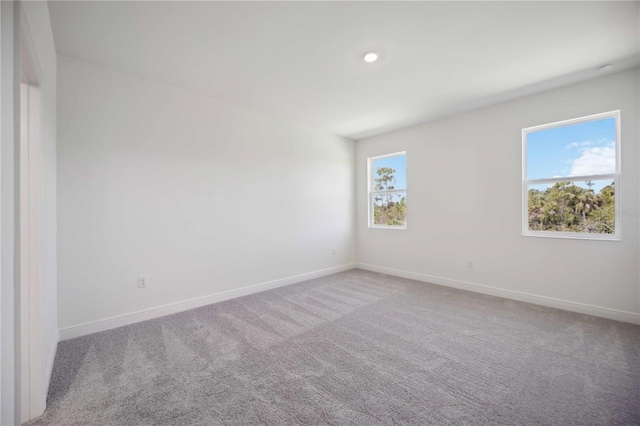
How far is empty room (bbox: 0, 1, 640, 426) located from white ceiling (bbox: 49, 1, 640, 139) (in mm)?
23

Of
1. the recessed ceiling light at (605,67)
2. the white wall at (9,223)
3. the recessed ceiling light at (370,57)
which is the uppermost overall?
the recessed ceiling light at (370,57)

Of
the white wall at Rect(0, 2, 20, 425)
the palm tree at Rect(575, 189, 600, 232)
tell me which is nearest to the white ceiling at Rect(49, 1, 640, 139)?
the white wall at Rect(0, 2, 20, 425)

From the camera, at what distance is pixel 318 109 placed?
147 inches

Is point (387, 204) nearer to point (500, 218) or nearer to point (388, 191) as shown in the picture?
point (388, 191)

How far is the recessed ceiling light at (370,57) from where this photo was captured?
2.42m

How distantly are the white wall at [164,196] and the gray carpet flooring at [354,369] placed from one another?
456 millimetres

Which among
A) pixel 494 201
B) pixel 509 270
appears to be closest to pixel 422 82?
pixel 494 201

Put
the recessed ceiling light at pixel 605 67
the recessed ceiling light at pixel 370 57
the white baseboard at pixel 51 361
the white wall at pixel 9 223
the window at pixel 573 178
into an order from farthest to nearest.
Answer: the window at pixel 573 178 < the recessed ceiling light at pixel 605 67 < the recessed ceiling light at pixel 370 57 < the white baseboard at pixel 51 361 < the white wall at pixel 9 223

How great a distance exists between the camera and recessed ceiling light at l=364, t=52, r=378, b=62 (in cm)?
242

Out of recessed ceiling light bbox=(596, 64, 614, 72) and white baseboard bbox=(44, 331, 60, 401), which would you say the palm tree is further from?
white baseboard bbox=(44, 331, 60, 401)

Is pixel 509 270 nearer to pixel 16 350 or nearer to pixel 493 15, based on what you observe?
pixel 493 15

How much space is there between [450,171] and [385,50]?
2327 mm

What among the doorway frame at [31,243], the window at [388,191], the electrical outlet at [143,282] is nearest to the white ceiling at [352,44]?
the doorway frame at [31,243]

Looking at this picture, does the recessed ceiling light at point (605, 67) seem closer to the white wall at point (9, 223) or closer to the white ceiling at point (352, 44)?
the white ceiling at point (352, 44)
